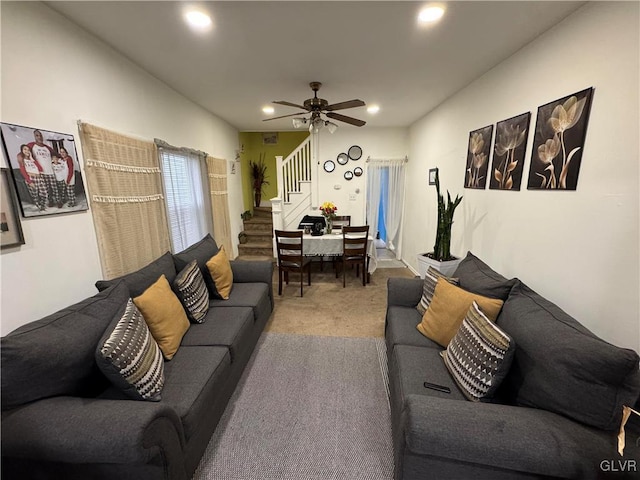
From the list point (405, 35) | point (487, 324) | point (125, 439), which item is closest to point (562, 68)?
point (405, 35)

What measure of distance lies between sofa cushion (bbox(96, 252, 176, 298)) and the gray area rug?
40.2 inches

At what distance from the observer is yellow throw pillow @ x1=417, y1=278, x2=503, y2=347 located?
162 centimetres

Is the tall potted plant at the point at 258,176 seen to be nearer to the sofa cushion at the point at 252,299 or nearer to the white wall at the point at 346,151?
the white wall at the point at 346,151

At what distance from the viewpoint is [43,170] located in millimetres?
1608

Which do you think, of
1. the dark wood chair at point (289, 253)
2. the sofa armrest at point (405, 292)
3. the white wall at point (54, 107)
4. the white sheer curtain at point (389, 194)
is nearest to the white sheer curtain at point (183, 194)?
the white wall at point (54, 107)

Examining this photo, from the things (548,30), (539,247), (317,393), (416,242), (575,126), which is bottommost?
(317,393)

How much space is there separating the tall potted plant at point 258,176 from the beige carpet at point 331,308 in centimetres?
299

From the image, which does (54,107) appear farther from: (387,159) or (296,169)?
(387,159)

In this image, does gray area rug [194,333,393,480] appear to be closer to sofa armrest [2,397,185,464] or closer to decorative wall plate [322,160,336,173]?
sofa armrest [2,397,185,464]

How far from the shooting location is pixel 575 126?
1622 millimetres

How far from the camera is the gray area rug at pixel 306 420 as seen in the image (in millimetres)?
1434

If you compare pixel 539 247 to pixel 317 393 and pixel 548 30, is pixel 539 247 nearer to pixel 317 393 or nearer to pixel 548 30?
pixel 548 30

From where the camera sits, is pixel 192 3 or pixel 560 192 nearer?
pixel 192 3

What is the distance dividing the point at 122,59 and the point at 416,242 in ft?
14.7
